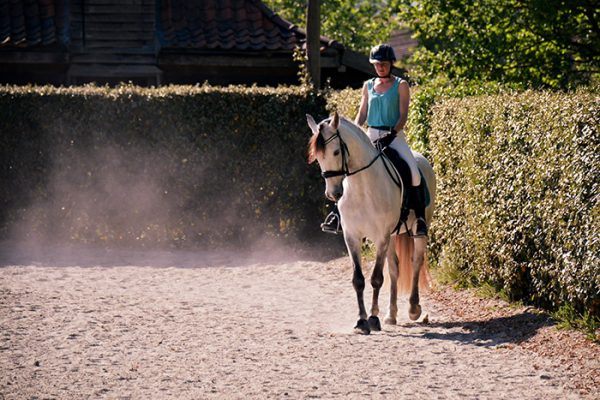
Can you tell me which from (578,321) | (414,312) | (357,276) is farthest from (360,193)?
(578,321)

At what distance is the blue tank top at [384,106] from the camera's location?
11.5 meters

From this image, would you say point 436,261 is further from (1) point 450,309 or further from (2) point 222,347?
(2) point 222,347

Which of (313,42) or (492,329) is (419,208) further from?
(313,42)

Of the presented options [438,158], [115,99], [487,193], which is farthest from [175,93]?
[487,193]

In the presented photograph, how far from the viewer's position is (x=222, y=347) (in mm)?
10156

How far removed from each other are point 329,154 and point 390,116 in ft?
4.28

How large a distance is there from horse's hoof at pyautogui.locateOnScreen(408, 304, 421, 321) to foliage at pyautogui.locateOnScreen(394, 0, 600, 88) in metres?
9.65

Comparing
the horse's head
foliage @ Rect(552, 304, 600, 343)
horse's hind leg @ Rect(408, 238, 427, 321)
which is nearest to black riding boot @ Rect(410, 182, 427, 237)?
horse's hind leg @ Rect(408, 238, 427, 321)

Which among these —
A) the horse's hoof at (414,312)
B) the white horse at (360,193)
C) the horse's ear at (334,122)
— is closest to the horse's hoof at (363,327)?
the white horse at (360,193)

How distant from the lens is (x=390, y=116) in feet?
37.8

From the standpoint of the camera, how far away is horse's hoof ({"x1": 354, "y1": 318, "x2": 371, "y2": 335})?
10938 mm

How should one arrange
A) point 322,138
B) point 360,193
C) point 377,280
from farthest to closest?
1. point 377,280
2. point 360,193
3. point 322,138

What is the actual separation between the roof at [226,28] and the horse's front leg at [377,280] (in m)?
15.0

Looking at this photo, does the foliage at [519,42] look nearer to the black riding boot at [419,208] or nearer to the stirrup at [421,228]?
the black riding boot at [419,208]
